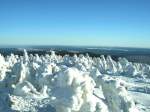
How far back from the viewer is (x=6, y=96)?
31688 mm

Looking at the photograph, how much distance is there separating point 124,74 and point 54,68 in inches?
2063

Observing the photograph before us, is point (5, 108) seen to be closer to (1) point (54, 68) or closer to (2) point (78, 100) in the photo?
(2) point (78, 100)

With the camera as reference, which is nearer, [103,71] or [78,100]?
[78,100]

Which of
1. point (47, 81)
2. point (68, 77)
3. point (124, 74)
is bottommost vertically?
point (124, 74)

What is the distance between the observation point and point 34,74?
3869cm

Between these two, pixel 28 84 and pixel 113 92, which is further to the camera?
pixel 28 84

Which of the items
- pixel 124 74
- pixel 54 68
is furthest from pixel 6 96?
pixel 124 74

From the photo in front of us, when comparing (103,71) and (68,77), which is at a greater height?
(68,77)

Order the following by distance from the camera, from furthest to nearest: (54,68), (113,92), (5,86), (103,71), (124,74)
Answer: (103,71)
(124,74)
(54,68)
(5,86)
(113,92)

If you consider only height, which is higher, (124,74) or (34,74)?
(34,74)

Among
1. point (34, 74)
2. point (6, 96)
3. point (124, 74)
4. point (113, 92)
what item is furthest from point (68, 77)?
point (124, 74)

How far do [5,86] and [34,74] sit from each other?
358cm

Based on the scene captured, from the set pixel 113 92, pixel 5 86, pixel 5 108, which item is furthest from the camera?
pixel 5 86

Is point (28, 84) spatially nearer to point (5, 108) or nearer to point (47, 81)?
point (47, 81)
